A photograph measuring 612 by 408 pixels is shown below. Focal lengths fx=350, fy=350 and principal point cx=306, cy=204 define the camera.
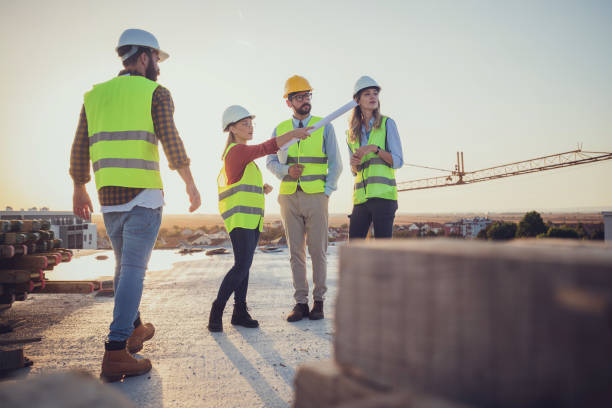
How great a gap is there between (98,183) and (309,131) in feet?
5.33

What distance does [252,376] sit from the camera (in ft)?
6.84

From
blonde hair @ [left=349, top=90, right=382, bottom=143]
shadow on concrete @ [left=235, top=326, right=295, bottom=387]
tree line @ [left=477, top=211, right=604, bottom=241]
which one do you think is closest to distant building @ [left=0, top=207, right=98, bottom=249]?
shadow on concrete @ [left=235, top=326, right=295, bottom=387]

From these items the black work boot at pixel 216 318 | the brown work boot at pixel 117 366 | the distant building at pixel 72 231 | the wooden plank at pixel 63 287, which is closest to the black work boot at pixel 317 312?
the black work boot at pixel 216 318

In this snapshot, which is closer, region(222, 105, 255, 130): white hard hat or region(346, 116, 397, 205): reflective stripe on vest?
region(346, 116, 397, 205): reflective stripe on vest

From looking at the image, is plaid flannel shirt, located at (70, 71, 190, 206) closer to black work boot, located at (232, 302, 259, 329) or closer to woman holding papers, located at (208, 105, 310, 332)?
woman holding papers, located at (208, 105, 310, 332)

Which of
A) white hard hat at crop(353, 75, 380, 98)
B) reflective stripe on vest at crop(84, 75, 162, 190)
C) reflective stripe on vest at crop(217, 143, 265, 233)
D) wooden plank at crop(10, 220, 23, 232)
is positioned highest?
white hard hat at crop(353, 75, 380, 98)

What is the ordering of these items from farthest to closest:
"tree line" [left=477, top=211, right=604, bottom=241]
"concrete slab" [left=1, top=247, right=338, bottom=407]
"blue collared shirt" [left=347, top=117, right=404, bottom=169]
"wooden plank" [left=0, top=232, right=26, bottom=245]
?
"tree line" [left=477, top=211, right=604, bottom=241] → "blue collared shirt" [left=347, top=117, right=404, bottom=169] → "wooden plank" [left=0, top=232, right=26, bottom=245] → "concrete slab" [left=1, top=247, right=338, bottom=407]

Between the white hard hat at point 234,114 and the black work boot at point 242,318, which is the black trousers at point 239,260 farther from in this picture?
the white hard hat at point 234,114

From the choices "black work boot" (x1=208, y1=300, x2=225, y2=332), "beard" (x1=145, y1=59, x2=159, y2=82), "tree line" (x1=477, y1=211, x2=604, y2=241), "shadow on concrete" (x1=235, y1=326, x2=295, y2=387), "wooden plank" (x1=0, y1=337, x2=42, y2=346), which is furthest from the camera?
"tree line" (x1=477, y1=211, x2=604, y2=241)

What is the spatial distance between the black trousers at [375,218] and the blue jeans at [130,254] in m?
1.86

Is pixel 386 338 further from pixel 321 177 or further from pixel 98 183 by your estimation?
pixel 321 177

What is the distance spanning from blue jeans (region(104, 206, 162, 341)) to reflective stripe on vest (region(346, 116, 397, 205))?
1.92m

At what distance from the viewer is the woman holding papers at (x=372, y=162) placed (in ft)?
11.0

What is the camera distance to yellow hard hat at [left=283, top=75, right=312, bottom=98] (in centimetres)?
382
